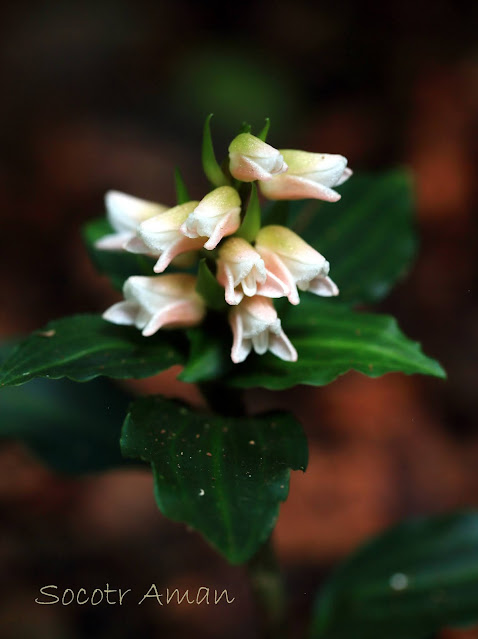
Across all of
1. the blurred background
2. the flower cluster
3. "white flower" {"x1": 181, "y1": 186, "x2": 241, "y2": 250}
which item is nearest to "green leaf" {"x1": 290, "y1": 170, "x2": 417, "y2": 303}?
the flower cluster

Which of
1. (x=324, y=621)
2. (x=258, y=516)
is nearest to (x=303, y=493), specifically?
(x=324, y=621)

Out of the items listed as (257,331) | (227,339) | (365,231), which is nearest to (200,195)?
(365,231)

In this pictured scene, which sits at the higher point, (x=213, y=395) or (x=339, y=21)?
(x=339, y=21)

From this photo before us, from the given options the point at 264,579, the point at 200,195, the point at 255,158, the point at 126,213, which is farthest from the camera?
the point at 200,195

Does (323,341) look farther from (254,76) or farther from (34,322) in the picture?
(254,76)

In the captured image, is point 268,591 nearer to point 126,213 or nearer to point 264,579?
point 264,579

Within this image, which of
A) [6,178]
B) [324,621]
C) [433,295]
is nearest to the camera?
[324,621]

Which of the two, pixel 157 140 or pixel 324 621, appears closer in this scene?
pixel 324 621

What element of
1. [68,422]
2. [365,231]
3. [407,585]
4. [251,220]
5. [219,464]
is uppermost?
[365,231]
